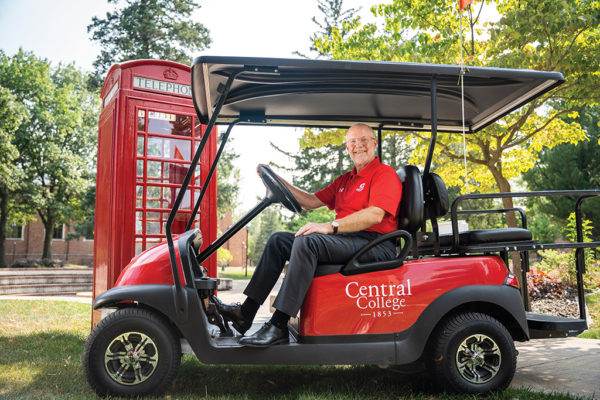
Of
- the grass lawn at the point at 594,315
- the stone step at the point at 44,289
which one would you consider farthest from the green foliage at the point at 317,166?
the grass lawn at the point at 594,315

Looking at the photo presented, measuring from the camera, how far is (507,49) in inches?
310

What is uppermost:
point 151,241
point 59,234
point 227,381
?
point 151,241

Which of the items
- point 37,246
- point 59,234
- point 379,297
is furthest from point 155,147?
point 59,234

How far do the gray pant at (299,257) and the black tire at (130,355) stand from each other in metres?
0.67

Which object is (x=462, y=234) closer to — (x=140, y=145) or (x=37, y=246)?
(x=140, y=145)

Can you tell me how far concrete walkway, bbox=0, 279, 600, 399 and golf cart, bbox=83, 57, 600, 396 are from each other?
0.41 metres

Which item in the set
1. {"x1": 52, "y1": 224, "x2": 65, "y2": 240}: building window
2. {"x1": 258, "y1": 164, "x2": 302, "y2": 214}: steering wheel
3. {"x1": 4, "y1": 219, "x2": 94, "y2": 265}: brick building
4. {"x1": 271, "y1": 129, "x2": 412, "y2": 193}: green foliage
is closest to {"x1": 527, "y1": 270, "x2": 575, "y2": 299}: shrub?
{"x1": 258, "y1": 164, "x2": 302, "y2": 214}: steering wheel

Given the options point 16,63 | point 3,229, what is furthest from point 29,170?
point 16,63

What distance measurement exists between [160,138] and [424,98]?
263cm

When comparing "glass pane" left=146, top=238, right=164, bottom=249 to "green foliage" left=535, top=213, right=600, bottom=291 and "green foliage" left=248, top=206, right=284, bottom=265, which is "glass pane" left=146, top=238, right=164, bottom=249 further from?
"green foliage" left=248, top=206, right=284, bottom=265

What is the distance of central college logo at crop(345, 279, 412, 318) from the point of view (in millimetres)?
3168

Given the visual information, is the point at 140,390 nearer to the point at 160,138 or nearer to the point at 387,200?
the point at 387,200

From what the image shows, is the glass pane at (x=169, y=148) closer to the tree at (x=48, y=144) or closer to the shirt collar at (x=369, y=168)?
the shirt collar at (x=369, y=168)

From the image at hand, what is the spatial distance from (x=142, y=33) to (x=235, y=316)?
1908cm
